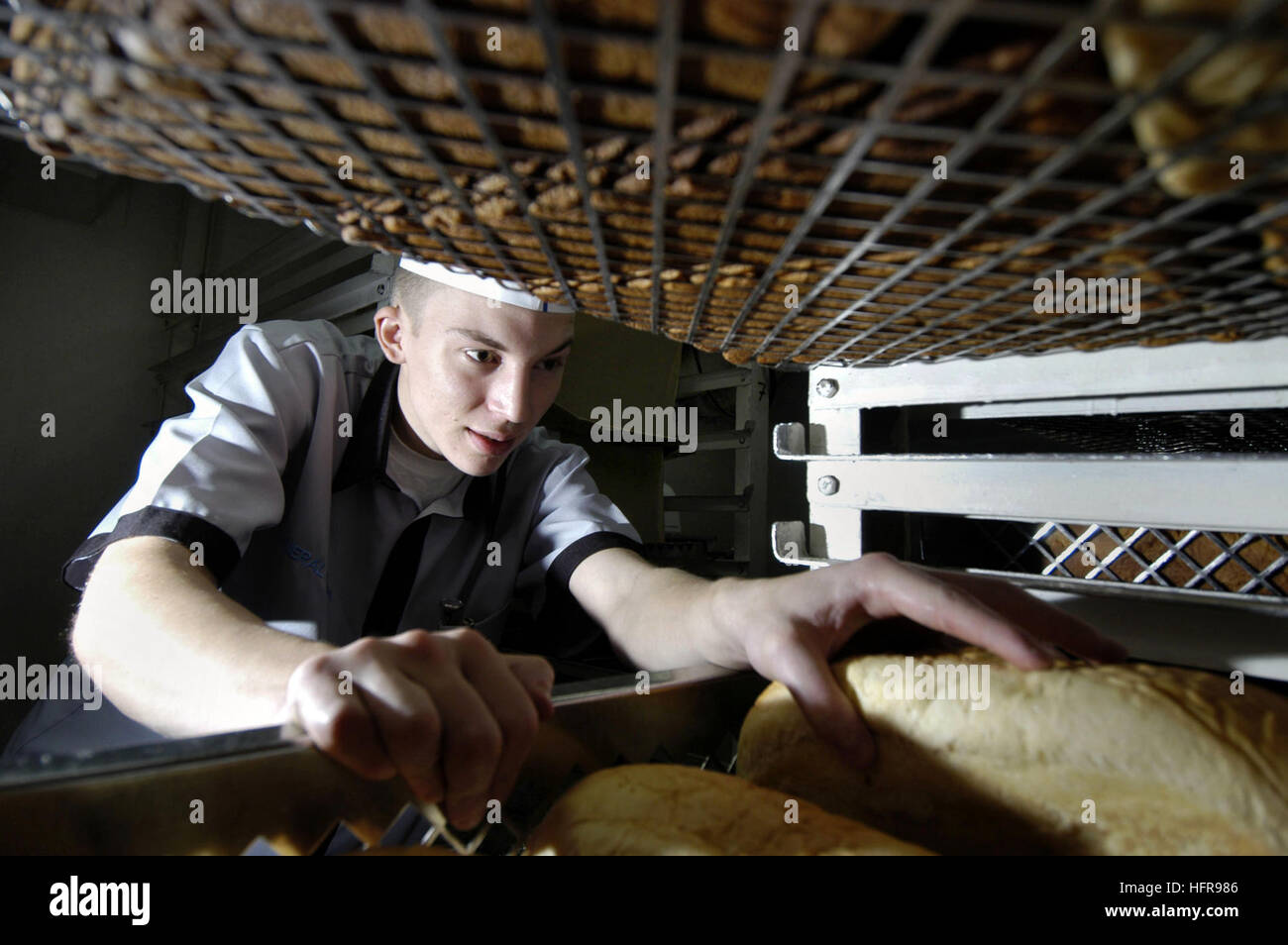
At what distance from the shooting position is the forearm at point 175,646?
2.11ft

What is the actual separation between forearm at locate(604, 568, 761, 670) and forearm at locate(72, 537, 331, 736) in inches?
17.4

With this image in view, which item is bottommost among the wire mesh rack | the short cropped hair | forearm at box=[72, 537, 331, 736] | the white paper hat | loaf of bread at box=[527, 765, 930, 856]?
loaf of bread at box=[527, 765, 930, 856]

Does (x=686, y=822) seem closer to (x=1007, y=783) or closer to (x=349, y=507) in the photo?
(x=1007, y=783)

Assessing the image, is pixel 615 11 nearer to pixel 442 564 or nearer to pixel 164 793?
pixel 164 793

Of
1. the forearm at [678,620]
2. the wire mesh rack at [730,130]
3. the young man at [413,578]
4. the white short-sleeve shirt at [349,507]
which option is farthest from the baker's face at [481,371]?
the wire mesh rack at [730,130]

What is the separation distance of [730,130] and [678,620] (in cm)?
79

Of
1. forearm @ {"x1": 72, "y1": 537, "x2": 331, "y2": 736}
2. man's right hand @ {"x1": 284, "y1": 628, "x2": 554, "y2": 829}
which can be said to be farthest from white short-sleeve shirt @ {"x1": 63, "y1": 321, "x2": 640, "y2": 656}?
man's right hand @ {"x1": 284, "y1": 628, "x2": 554, "y2": 829}

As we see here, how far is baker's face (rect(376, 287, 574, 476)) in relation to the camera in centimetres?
121

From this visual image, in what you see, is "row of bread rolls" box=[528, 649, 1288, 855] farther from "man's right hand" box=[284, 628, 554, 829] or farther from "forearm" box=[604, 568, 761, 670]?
"forearm" box=[604, 568, 761, 670]

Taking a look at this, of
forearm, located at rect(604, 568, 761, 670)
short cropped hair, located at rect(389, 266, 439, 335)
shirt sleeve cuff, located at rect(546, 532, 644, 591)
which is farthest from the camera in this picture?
shirt sleeve cuff, located at rect(546, 532, 644, 591)

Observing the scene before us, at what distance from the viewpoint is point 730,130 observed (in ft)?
0.93
